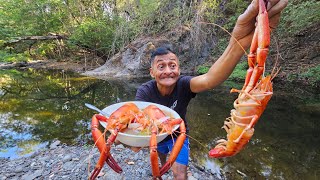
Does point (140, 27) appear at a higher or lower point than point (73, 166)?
higher

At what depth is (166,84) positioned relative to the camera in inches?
100

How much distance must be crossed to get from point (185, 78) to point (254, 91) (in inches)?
49.9

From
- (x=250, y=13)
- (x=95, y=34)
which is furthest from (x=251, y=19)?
(x=95, y=34)

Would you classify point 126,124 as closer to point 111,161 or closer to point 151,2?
point 111,161

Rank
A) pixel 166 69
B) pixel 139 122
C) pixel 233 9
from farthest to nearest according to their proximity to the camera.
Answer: pixel 233 9 < pixel 166 69 < pixel 139 122

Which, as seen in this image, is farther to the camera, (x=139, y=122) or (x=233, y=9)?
(x=233, y=9)

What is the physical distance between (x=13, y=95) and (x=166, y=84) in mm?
11747

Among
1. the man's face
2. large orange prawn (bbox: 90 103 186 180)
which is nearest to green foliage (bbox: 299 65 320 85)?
the man's face

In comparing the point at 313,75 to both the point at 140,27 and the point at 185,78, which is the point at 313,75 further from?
the point at 140,27

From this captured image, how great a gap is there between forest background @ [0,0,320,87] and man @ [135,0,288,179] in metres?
2.83

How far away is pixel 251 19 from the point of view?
1928mm

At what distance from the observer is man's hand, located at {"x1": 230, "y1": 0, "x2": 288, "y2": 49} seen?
1733mm

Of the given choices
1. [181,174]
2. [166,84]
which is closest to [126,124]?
[166,84]

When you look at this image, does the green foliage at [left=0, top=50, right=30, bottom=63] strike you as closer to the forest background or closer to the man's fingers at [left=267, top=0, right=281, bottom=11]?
the forest background
